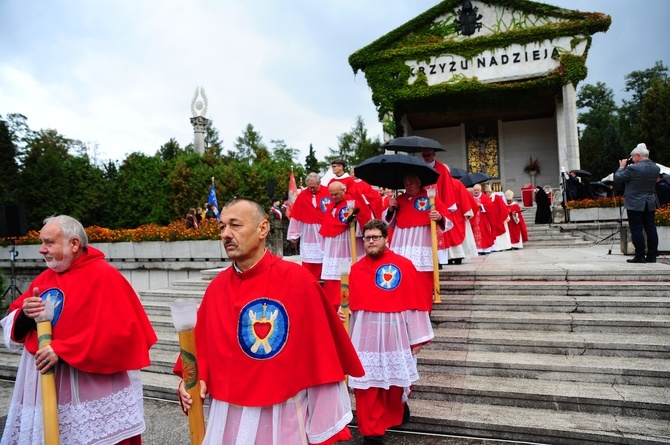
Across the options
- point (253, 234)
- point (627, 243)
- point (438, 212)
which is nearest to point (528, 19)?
point (627, 243)

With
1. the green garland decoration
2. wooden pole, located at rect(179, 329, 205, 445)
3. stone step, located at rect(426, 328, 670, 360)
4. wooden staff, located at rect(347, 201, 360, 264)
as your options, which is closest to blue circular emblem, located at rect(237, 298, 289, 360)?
wooden pole, located at rect(179, 329, 205, 445)

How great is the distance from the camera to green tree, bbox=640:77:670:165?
35.5 meters

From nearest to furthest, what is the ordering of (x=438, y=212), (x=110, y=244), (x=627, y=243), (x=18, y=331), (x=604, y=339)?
(x=18, y=331)
(x=604, y=339)
(x=438, y=212)
(x=627, y=243)
(x=110, y=244)

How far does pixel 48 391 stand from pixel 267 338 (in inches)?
62.4

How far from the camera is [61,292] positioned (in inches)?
138

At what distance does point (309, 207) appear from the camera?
353 inches

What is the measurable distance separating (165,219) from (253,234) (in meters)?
28.6

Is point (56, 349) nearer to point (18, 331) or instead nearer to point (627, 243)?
point (18, 331)

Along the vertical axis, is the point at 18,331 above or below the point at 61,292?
below

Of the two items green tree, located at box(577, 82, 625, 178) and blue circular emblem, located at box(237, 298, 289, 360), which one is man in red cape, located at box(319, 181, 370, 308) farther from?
green tree, located at box(577, 82, 625, 178)

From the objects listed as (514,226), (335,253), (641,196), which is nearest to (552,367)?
(335,253)

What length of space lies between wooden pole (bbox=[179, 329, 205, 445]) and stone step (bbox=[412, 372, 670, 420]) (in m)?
3.21

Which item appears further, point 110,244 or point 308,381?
point 110,244

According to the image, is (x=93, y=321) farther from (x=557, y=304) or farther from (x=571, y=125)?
(x=571, y=125)
